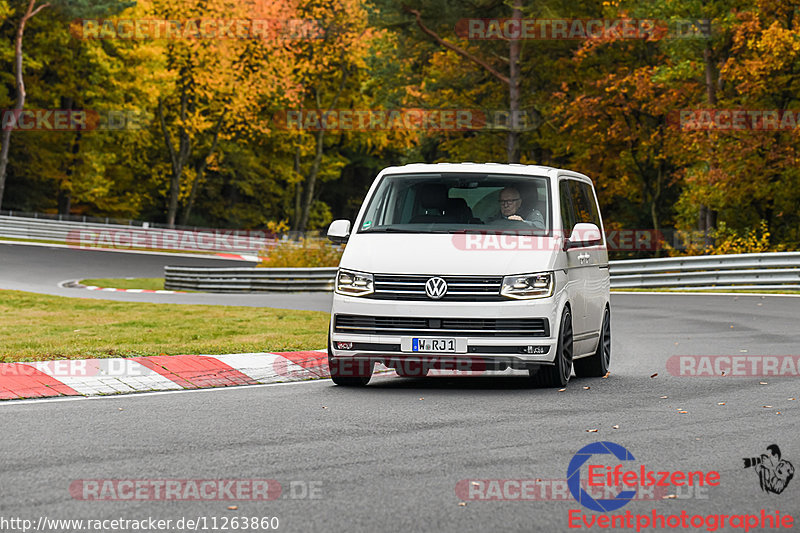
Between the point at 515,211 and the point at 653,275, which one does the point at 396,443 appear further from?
the point at 653,275

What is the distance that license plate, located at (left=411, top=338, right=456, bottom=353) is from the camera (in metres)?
10.6

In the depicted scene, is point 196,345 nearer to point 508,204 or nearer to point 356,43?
point 508,204

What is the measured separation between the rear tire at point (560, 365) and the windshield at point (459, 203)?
3.10 ft

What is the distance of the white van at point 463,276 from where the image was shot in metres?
10.7

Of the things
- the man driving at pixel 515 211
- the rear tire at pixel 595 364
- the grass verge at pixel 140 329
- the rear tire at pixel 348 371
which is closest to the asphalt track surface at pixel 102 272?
the grass verge at pixel 140 329

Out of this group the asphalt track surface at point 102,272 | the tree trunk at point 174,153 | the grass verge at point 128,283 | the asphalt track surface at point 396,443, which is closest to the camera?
the asphalt track surface at point 396,443

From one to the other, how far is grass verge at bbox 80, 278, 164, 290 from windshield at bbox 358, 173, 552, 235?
23754 millimetres

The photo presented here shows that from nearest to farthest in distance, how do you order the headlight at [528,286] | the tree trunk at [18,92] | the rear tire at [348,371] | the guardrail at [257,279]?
the headlight at [528,286]
the rear tire at [348,371]
the guardrail at [257,279]
the tree trunk at [18,92]

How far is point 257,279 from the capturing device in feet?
106

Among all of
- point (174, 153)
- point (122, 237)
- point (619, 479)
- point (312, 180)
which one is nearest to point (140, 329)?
point (619, 479)

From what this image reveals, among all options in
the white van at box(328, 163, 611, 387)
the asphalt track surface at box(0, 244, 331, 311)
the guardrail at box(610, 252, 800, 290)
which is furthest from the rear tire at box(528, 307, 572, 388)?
the guardrail at box(610, 252, 800, 290)

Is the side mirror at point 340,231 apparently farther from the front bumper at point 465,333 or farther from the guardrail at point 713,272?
the guardrail at point 713,272

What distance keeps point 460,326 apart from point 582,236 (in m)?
2.00

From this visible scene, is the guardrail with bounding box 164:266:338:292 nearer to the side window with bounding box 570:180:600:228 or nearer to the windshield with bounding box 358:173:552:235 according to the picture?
the side window with bounding box 570:180:600:228
